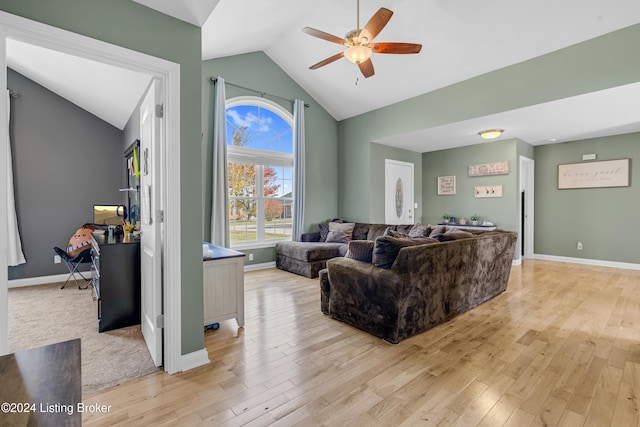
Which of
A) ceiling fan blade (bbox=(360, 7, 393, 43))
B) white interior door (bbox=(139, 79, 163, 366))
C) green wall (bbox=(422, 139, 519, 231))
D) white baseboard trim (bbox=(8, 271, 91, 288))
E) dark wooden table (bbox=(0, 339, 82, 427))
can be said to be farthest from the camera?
green wall (bbox=(422, 139, 519, 231))

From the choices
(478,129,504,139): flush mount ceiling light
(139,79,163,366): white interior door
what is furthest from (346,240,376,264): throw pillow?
(478,129,504,139): flush mount ceiling light

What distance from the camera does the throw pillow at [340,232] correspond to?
578cm

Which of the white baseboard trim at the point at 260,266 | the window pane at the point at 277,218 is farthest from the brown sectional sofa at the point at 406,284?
the window pane at the point at 277,218

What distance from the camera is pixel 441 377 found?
209cm

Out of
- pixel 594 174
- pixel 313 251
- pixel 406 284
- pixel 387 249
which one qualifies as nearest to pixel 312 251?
pixel 313 251

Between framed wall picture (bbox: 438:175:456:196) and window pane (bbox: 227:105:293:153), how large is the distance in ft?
12.3

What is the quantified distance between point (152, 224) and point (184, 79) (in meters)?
1.10

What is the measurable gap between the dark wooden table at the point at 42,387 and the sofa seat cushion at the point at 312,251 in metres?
4.04

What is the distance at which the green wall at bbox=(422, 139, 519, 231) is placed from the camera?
5.93m

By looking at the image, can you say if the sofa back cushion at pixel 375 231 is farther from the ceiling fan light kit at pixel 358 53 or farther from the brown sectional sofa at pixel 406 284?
the ceiling fan light kit at pixel 358 53

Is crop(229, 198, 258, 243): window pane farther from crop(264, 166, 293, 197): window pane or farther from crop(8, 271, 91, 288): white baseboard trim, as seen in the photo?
crop(8, 271, 91, 288): white baseboard trim

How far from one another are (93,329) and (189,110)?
2.36m

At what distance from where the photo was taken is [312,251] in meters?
5.00

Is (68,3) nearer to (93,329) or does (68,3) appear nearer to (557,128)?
(93,329)
